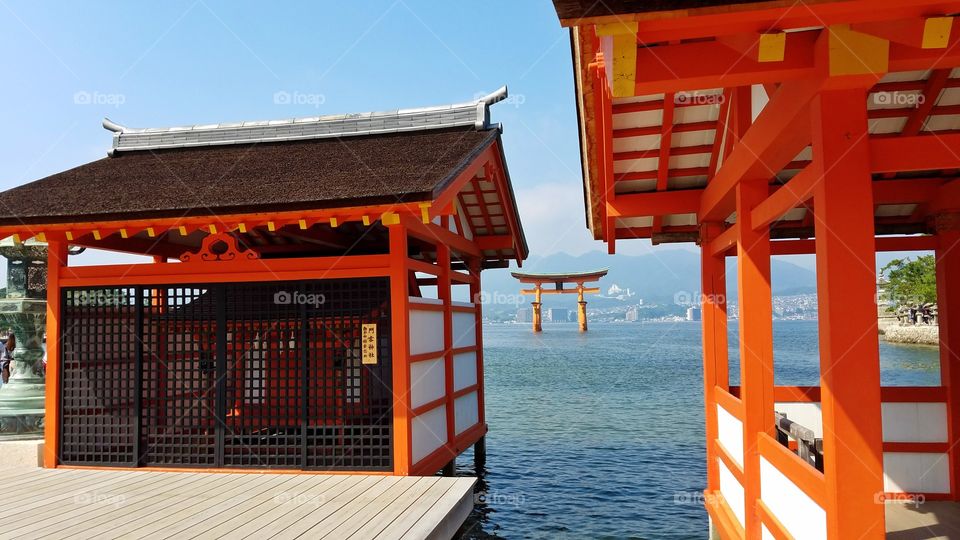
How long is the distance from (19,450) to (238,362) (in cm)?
278

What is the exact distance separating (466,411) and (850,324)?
310 inches

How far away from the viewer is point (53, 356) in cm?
812

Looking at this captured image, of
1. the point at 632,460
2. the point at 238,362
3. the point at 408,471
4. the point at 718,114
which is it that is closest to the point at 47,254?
the point at 238,362

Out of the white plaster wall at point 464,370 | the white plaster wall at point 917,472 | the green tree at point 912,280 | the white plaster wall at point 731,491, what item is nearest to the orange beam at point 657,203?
the white plaster wall at point 731,491

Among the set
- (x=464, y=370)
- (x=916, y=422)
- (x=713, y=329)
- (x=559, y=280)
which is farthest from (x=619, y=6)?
(x=559, y=280)

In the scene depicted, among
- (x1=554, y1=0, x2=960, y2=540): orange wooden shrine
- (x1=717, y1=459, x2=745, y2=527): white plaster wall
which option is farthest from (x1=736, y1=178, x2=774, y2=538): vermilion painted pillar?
(x1=717, y1=459, x2=745, y2=527): white plaster wall

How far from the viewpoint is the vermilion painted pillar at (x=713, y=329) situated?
714 cm

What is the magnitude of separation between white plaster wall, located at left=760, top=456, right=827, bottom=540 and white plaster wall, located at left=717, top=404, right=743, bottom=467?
0.81 meters

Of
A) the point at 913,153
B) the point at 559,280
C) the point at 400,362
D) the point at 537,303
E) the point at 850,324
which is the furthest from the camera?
the point at 537,303

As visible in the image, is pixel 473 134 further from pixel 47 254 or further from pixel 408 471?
pixel 47 254

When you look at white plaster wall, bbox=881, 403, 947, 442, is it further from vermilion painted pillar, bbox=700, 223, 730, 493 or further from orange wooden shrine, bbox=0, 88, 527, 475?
orange wooden shrine, bbox=0, 88, 527, 475

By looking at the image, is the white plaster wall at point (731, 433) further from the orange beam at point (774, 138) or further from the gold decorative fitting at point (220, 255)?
the gold decorative fitting at point (220, 255)

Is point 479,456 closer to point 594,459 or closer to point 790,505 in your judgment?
point 594,459

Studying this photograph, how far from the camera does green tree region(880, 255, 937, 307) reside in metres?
Answer: 47.2
